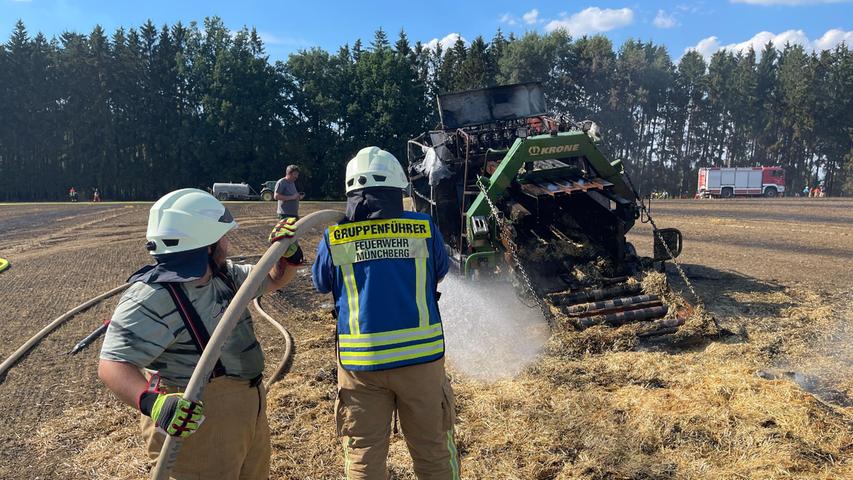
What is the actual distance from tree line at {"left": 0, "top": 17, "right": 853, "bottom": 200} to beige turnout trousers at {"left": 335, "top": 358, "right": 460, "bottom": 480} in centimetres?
4225

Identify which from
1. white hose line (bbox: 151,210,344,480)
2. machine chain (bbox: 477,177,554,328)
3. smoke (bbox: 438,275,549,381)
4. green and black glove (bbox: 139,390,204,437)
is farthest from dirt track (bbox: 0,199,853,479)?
green and black glove (bbox: 139,390,204,437)

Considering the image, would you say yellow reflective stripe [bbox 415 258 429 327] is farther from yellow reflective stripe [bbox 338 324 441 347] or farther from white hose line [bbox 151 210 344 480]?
white hose line [bbox 151 210 344 480]

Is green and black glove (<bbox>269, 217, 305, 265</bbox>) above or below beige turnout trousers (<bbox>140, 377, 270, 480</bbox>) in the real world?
above

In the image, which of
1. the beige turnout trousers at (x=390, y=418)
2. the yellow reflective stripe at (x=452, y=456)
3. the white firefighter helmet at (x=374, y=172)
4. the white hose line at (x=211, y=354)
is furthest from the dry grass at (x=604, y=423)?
the white firefighter helmet at (x=374, y=172)

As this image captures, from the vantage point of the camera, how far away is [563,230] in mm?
7910

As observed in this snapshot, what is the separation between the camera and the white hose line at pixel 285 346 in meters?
5.21

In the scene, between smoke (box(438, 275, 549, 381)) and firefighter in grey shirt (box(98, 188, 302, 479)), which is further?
smoke (box(438, 275, 549, 381))

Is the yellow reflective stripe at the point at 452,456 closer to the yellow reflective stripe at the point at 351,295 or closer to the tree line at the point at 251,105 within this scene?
the yellow reflective stripe at the point at 351,295

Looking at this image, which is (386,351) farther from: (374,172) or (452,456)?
(374,172)

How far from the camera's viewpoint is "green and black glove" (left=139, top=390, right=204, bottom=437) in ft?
6.51

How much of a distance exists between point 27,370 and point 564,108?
55.7 meters

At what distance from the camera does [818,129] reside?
52.2 m

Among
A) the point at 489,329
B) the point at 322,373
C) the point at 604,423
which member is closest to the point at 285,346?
the point at 322,373

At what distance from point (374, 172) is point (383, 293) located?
59 cm
